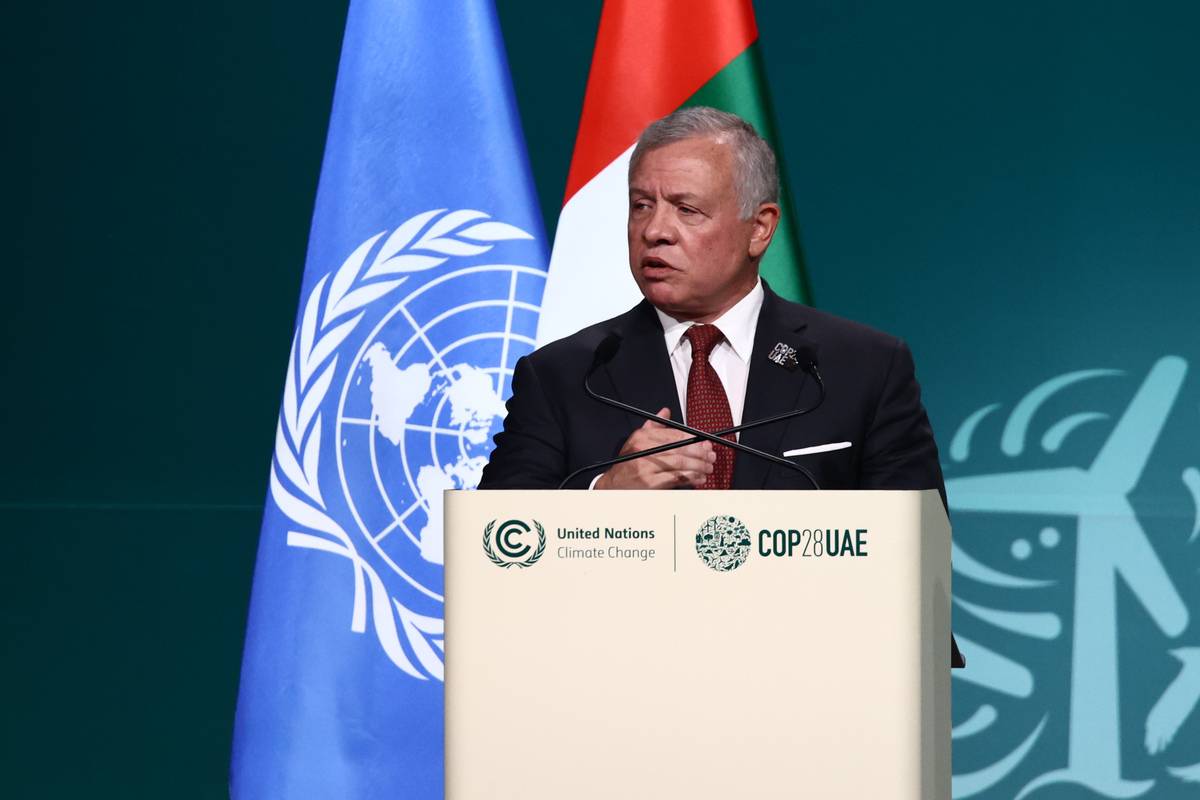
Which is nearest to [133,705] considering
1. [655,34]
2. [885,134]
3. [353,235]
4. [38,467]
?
[38,467]

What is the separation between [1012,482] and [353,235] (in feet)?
5.08

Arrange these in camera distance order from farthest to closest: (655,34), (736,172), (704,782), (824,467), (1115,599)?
(1115,599) → (655,34) → (736,172) → (824,467) → (704,782)

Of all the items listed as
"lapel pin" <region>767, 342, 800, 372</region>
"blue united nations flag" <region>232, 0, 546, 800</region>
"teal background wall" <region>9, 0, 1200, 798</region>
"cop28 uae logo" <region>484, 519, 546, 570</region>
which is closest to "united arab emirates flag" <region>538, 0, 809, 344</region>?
"blue united nations flag" <region>232, 0, 546, 800</region>

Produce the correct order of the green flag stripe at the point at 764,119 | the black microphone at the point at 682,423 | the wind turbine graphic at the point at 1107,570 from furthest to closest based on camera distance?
the wind turbine graphic at the point at 1107,570, the green flag stripe at the point at 764,119, the black microphone at the point at 682,423

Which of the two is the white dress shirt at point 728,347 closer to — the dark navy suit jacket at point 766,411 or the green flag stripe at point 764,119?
the dark navy suit jacket at point 766,411

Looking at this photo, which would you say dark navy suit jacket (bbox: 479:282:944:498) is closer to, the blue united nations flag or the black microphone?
the black microphone


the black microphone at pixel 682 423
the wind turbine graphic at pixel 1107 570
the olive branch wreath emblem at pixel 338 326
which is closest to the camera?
the black microphone at pixel 682 423

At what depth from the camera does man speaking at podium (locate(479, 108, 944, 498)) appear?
1.63 metres

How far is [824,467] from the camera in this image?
5.25 feet

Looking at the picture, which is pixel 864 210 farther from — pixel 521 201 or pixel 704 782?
pixel 704 782

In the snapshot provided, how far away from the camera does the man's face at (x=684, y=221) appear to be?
169 cm

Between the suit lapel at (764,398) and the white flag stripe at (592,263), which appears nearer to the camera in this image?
the suit lapel at (764,398)

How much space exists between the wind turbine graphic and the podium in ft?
6.59

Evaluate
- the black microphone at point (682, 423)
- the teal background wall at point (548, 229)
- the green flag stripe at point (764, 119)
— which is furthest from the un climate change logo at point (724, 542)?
the teal background wall at point (548, 229)
